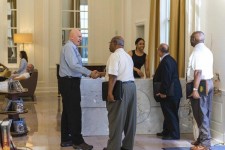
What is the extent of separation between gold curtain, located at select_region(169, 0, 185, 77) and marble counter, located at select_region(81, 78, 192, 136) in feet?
2.10

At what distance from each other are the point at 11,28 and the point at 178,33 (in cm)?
733

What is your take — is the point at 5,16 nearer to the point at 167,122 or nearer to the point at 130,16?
the point at 130,16

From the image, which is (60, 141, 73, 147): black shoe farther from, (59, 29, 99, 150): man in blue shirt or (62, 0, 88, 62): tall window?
(62, 0, 88, 62): tall window

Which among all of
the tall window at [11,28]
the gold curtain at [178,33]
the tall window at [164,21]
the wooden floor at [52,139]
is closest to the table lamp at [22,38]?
the tall window at [11,28]

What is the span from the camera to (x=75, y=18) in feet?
45.4

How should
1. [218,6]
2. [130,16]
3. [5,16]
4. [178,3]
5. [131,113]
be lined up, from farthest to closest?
1. [5,16]
2. [130,16]
3. [178,3]
4. [218,6]
5. [131,113]

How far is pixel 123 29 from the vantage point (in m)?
11.7

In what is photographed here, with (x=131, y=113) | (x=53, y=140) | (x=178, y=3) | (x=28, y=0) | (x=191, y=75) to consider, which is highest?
(x=28, y=0)

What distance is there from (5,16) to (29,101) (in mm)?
3503

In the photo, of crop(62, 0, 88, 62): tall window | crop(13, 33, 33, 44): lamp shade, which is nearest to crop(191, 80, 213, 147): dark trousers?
crop(13, 33, 33, 44): lamp shade

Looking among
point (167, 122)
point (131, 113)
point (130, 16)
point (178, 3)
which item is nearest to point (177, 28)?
point (178, 3)

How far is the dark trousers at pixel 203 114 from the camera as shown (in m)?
5.52

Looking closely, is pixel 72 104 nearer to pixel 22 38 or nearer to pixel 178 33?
pixel 178 33

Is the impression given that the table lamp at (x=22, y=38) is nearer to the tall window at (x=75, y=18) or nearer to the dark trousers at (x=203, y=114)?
the tall window at (x=75, y=18)
